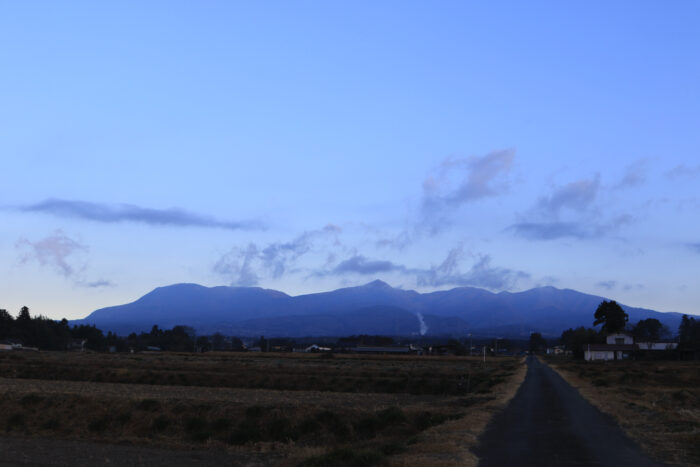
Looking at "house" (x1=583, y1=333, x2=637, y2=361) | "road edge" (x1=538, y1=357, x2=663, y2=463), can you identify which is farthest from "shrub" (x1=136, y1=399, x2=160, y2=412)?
"house" (x1=583, y1=333, x2=637, y2=361)

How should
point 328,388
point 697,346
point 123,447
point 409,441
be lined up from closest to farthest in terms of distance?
1. point 409,441
2. point 123,447
3. point 328,388
4. point 697,346

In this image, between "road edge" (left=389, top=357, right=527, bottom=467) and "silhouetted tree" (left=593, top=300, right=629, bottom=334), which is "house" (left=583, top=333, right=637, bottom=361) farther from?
"road edge" (left=389, top=357, right=527, bottom=467)

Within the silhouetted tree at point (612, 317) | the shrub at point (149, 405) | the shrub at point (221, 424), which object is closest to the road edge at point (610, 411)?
the shrub at point (221, 424)

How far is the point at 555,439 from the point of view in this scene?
858 inches

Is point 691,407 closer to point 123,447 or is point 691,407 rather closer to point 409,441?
point 409,441

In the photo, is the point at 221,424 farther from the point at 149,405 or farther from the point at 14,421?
the point at 14,421

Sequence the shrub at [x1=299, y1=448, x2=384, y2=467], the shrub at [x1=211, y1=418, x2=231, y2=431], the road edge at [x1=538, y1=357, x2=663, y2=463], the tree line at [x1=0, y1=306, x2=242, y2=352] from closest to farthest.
Result: the shrub at [x1=299, y1=448, x2=384, y2=467] → the road edge at [x1=538, y1=357, x2=663, y2=463] → the shrub at [x1=211, y1=418, x2=231, y2=431] → the tree line at [x1=0, y1=306, x2=242, y2=352]

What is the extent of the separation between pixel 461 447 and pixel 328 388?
35773 mm

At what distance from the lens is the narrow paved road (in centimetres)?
1767

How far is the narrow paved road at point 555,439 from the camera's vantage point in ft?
58.0

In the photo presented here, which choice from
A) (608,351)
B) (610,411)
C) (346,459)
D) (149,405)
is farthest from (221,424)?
(608,351)

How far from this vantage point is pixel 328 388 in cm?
5394

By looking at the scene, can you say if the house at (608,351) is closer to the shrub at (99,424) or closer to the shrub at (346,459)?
the shrub at (99,424)

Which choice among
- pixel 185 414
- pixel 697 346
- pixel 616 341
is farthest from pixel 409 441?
pixel 616 341
